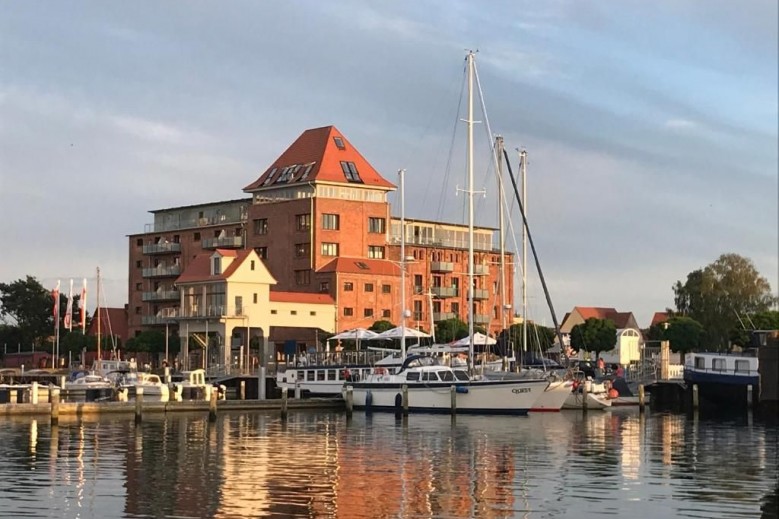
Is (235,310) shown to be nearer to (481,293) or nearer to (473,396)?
(481,293)

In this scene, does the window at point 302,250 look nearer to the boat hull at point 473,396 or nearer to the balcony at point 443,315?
the balcony at point 443,315

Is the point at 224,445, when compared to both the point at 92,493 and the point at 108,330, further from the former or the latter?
the point at 108,330

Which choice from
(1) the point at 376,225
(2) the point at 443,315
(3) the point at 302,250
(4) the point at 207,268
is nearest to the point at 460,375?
(4) the point at 207,268

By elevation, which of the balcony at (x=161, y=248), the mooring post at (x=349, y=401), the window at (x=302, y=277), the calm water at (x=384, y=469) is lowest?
the calm water at (x=384, y=469)

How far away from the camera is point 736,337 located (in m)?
112

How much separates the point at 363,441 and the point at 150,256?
93.8 m

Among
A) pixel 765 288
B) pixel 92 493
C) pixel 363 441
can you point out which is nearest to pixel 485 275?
pixel 765 288

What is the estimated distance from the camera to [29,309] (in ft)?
515

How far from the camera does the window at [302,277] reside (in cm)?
12369

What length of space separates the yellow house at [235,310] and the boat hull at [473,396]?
3582 centimetres

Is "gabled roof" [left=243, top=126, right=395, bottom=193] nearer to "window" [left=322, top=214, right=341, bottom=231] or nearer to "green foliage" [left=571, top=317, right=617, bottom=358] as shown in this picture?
"window" [left=322, top=214, right=341, bottom=231]

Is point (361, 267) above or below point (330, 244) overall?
below

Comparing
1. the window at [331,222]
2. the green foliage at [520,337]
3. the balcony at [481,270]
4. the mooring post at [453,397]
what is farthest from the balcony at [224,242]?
the mooring post at [453,397]

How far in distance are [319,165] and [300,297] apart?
18029 millimetres
